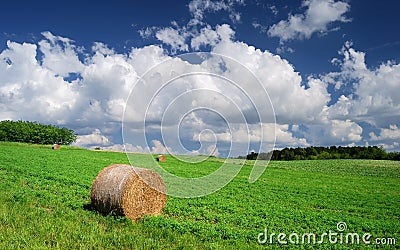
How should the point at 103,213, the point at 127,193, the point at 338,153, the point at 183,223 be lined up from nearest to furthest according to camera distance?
the point at 183,223, the point at 127,193, the point at 103,213, the point at 338,153

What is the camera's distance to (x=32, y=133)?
306ft

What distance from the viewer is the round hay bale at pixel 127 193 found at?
38.4 ft

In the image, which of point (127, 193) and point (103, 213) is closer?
point (127, 193)

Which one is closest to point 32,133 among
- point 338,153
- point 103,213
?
point 338,153

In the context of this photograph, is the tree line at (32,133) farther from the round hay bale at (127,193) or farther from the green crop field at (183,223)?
the round hay bale at (127,193)

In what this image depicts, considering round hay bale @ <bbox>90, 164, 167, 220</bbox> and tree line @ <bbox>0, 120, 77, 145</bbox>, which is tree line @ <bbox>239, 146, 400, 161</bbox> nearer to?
tree line @ <bbox>0, 120, 77, 145</bbox>

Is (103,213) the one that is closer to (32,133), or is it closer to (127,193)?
(127,193)

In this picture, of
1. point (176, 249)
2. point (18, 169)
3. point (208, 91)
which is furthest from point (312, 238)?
point (18, 169)

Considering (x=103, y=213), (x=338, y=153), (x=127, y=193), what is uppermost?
(x=338, y=153)

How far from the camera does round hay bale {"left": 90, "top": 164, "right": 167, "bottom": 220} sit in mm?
11694

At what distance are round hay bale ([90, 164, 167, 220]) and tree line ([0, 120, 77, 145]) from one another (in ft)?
298

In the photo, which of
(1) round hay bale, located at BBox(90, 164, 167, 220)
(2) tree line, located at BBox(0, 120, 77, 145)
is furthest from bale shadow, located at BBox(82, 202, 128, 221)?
(2) tree line, located at BBox(0, 120, 77, 145)

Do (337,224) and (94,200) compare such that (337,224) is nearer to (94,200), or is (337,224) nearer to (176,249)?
(176,249)

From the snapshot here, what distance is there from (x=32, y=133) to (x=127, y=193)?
304 feet
